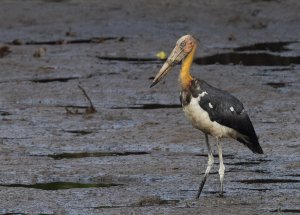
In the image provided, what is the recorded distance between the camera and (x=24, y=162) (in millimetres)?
9828

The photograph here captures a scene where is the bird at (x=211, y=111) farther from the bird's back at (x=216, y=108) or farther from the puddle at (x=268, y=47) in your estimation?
the puddle at (x=268, y=47)

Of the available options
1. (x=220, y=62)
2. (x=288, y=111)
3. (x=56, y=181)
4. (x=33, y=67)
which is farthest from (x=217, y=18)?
(x=56, y=181)

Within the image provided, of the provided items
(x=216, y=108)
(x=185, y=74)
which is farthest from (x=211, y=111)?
(x=185, y=74)

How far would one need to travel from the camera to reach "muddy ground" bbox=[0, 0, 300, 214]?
28.2ft

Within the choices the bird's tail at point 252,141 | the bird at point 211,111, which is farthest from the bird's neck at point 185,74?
the bird's tail at point 252,141

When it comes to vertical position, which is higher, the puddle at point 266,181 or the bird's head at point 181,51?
the bird's head at point 181,51

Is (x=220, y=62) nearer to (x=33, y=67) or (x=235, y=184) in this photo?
(x=33, y=67)

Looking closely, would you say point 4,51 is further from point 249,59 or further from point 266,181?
point 266,181

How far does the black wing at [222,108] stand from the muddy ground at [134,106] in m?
0.52

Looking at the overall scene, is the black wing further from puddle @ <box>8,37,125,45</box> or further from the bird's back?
puddle @ <box>8,37,125,45</box>

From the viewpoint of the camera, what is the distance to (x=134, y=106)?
1265cm

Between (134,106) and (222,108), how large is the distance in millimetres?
4220

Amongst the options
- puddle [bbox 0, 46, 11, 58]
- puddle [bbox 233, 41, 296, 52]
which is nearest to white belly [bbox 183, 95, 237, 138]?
puddle [bbox 0, 46, 11, 58]

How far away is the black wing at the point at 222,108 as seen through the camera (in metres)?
8.45
